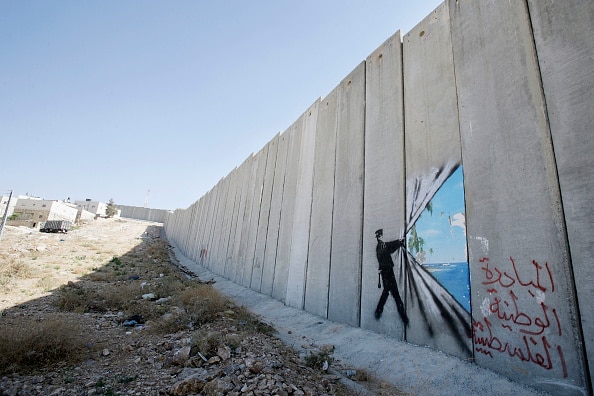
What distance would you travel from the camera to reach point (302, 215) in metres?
7.94

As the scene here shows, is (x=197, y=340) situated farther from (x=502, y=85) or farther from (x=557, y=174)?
(x=502, y=85)

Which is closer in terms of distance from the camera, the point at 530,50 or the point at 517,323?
the point at 517,323

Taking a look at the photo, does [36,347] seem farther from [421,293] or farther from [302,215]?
[302,215]

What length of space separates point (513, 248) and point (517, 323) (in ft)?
2.54

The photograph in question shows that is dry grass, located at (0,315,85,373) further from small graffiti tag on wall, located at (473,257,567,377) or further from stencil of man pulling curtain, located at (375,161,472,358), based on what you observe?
small graffiti tag on wall, located at (473,257,567,377)

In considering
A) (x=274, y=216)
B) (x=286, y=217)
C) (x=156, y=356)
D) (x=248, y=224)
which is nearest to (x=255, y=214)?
(x=248, y=224)

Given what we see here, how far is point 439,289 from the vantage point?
3.92 metres

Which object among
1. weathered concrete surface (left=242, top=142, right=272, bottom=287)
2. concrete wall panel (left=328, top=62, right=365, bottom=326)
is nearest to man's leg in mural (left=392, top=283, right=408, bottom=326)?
concrete wall panel (left=328, top=62, right=365, bottom=326)

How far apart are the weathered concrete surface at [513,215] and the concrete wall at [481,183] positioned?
13 millimetres

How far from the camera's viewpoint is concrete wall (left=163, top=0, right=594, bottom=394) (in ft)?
9.41

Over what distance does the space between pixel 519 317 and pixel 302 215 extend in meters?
5.38

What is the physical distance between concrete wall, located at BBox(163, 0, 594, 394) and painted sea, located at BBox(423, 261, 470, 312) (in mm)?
92

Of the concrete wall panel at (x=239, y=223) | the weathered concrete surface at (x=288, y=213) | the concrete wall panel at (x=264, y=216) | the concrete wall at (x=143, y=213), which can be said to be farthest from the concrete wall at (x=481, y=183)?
the concrete wall at (x=143, y=213)

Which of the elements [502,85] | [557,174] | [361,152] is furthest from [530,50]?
[361,152]
